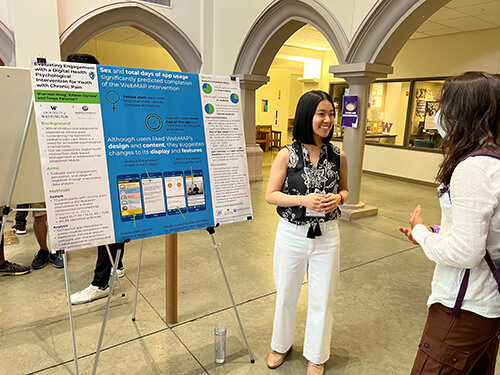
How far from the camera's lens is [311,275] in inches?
74.3

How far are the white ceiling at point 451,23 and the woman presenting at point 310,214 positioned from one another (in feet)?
Result: 16.8

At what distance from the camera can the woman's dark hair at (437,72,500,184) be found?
44.5 inches

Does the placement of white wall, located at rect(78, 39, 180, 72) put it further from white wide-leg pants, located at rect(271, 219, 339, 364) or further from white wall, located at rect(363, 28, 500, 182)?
white wide-leg pants, located at rect(271, 219, 339, 364)

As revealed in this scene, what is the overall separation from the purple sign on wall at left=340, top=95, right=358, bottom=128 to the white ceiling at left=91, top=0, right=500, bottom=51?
2388mm

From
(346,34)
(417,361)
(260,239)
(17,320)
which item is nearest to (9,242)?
(17,320)

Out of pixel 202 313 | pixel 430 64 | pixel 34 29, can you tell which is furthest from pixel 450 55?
pixel 34 29

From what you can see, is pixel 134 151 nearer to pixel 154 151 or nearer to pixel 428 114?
pixel 154 151

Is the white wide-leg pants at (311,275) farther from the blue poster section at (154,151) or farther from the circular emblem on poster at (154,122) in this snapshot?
the circular emblem on poster at (154,122)

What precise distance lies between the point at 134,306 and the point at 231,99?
5.08 feet

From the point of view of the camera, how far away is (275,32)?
5.93 metres

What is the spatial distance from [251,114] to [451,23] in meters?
3.88

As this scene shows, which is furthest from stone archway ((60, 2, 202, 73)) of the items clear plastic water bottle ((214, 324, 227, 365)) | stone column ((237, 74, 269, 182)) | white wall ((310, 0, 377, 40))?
clear plastic water bottle ((214, 324, 227, 365))

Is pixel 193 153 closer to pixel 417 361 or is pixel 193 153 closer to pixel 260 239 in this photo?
pixel 417 361

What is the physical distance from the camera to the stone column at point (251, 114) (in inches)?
259
